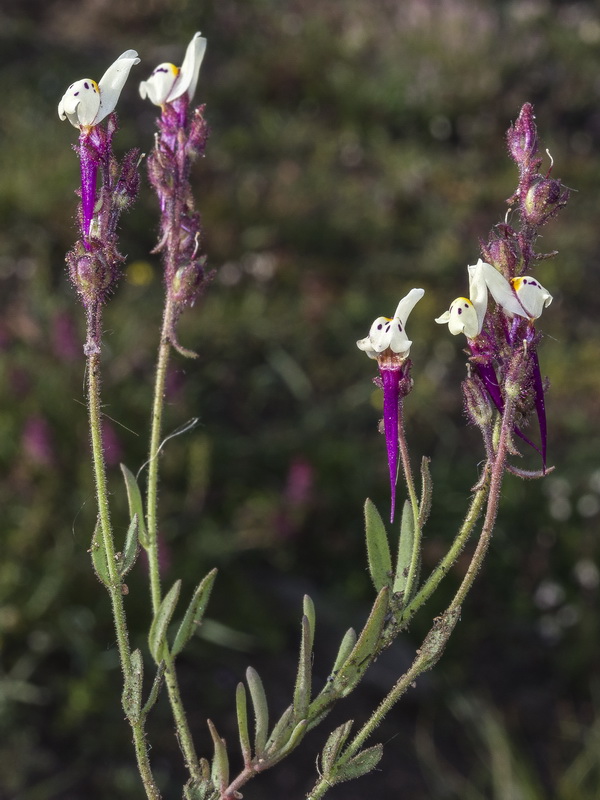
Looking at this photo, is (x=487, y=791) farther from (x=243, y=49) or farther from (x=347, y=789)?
(x=243, y=49)

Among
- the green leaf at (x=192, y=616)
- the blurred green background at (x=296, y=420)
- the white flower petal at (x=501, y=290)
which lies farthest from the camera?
the blurred green background at (x=296, y=420)

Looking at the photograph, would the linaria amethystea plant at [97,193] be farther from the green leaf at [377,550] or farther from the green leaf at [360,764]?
the green leaf at [360,764]

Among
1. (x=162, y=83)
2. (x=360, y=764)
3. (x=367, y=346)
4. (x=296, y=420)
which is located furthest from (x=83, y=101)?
(x=296, y=420)

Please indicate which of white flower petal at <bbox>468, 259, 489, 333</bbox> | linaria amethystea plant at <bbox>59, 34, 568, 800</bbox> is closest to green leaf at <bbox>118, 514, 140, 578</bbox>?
linaria amethystea plant at <bbox>59, 34, 568, 800</bbox>

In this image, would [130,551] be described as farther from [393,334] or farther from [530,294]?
[530,294]

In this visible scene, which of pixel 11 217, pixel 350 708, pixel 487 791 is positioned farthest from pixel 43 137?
pixel 487 791

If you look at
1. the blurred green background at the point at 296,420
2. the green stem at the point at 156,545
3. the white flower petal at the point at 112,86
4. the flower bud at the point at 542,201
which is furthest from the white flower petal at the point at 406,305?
the blurred green background at the point at 296,420
